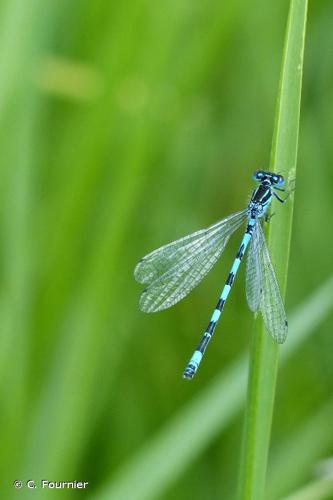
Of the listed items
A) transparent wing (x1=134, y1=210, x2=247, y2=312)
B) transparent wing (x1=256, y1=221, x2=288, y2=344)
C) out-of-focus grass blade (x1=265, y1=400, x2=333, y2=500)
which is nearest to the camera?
transparent wing (x1=256, y1=221, x2=288, y2=344)

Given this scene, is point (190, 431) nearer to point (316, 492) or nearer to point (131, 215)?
point (316, 492)

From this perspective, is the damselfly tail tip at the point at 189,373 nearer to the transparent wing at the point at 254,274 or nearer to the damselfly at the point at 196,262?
the damselfly at the point at 196,262

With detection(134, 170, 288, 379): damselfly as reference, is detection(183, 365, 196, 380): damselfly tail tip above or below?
below

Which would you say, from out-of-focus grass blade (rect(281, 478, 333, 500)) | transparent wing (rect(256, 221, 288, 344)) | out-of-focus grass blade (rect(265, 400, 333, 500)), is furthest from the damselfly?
out-of-focus grass blade (rect(265, 400, 333, 500))

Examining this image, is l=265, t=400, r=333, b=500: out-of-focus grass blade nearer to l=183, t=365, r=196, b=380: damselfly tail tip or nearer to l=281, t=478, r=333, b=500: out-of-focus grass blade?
l=281, t=478, r=333, b=500: out-of-focus grass blade

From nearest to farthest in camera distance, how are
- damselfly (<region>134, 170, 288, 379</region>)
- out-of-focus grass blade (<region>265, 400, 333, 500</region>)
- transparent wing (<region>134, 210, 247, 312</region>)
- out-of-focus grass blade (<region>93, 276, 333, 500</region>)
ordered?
out-of-focus grass blade (<region>93, 276, 333, 500</region>) → damselfly (<region>134, 170, 288, 379</region>) → transparent wing (<region>134, 210, 247, 312</region>) → out-of-focus grass blade (<region>265, 400, 333, 500</region>)

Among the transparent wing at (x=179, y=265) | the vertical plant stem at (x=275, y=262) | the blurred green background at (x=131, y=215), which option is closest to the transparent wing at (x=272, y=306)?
the vertical plant stem at (x=275, y=262)

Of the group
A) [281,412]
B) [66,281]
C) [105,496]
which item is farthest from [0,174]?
[281,412]
